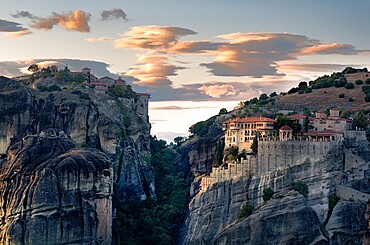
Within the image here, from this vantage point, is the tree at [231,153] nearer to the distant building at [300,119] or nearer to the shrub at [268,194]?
the distant building at [300,119]

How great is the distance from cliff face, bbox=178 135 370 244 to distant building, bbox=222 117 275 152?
209 inches

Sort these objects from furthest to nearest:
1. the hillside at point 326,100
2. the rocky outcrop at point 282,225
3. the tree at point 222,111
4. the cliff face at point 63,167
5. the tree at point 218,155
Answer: the tree at point 222,111
the hillside at point 326,100
the tree at point 218,155
the cliff face at point 63,167
the rocky outcrop at point 282,225

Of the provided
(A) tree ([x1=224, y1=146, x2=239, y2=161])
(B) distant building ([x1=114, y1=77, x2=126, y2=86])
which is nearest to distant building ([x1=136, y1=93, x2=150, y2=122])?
(B) distant building ([x1=114, y1=77, x2=126, y2=86])

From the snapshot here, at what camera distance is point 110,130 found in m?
109

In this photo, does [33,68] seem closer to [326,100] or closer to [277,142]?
[326,100]

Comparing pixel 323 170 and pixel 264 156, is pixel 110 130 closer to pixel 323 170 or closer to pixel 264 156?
pixel 264 156

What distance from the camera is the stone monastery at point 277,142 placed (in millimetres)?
85000

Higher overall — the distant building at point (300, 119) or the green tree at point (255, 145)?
the distant building at point (300, 119)

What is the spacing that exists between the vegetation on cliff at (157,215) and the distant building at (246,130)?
11.3 metres

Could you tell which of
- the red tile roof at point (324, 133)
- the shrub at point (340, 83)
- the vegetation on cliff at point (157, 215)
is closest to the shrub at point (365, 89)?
the shrub at point (340, 83)

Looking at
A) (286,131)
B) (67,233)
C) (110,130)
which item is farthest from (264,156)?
(110,130)

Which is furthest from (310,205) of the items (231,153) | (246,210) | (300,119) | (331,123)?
(231,153)

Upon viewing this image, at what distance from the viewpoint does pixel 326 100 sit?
4417 inches

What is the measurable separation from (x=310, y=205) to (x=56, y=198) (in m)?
22.1
